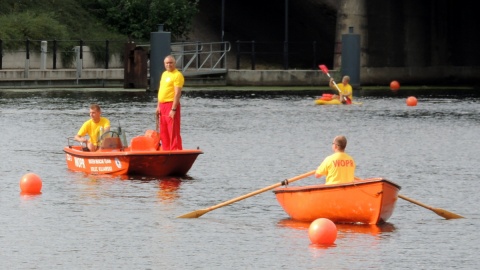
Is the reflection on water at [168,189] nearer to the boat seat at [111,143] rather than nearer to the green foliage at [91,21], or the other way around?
the boat seat at [111,143]

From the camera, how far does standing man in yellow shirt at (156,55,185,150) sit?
A: 931 inches

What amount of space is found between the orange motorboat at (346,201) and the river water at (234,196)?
193 mm

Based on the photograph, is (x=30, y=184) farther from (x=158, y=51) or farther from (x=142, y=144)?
(x=158, y=51)

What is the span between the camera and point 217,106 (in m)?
43.9

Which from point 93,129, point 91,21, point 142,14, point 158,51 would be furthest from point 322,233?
point 142,14

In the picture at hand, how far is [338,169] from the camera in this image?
60.8 ft

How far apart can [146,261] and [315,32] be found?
5182cm

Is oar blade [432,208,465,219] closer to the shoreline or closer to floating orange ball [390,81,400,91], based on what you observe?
the shoreline

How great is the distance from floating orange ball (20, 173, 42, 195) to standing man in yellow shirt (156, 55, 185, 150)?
270cm

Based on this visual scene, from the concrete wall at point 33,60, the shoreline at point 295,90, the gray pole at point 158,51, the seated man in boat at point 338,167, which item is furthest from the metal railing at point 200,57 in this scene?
the seated man in boat at point 338,167

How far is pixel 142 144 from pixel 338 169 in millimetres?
6138

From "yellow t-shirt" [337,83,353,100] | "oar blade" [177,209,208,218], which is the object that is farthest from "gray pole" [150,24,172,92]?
"oar blade" [177,209,208,218]

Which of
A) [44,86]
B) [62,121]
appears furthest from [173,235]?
[44,86]

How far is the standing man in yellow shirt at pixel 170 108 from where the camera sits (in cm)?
2366
